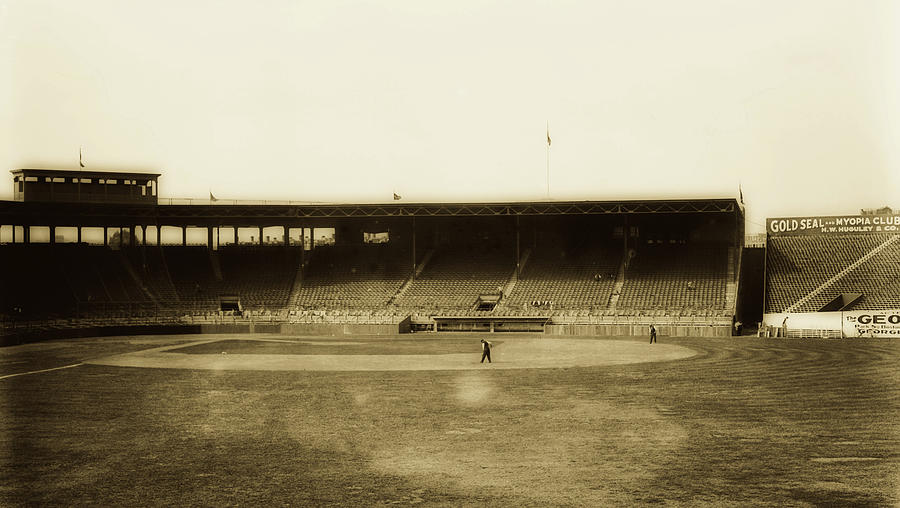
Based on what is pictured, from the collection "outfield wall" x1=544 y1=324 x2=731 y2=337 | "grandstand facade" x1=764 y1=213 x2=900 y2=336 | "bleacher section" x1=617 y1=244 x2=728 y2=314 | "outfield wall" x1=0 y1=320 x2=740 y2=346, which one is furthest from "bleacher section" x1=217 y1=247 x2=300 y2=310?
"grandstand facade" x1=764 y1=213 x2=900 y2=336

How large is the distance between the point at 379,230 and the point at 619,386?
163 ft

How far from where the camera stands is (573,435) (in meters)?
21.0

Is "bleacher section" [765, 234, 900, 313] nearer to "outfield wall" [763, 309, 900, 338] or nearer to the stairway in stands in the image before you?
the stairway in stands

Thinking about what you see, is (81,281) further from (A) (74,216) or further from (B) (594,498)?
(B) (594,498)

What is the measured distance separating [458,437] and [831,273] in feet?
157

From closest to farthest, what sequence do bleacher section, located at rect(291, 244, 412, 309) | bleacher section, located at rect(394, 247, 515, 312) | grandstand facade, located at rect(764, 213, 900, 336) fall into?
grandstand facade, located at rect(764, 213, 900, 336)
bleacher section, located at rect(394, 247, 515, 312)
bleacher section, located at rect(291, 244, 412, 309)

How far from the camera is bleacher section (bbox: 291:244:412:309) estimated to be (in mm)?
67438

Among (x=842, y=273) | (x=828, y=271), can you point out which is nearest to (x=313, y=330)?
(x=828, y=271)

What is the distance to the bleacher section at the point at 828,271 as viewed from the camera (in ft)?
186

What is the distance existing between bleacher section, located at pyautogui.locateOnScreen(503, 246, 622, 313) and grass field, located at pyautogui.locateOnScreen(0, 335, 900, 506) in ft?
92.1

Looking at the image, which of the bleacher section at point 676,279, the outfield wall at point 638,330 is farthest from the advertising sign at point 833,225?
the outfield wall at point 638,330

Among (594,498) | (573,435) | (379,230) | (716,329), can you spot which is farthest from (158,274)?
(594,498)

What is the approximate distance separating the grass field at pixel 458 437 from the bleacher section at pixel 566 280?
28079mm

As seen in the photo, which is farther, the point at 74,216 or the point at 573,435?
the point at 74,216
